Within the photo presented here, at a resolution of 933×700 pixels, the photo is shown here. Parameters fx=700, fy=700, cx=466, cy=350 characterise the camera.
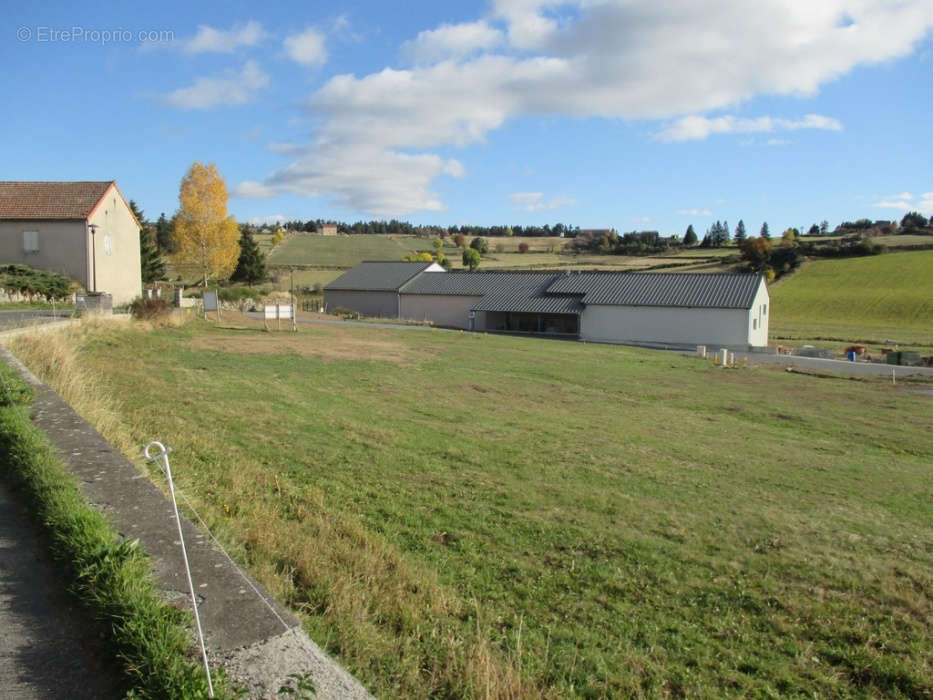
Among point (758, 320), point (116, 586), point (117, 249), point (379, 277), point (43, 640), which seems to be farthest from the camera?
point (379, 277)

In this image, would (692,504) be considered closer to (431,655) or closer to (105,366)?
(431,655)

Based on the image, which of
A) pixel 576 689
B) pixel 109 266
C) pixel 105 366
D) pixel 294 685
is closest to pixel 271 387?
pixel 105 366

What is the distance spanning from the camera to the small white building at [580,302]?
48.2 m

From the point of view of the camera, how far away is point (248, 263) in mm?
75812

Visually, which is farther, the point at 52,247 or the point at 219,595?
the point at 52,247

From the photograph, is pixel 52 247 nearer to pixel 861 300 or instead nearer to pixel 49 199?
pixel 49 199

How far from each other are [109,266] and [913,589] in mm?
44422

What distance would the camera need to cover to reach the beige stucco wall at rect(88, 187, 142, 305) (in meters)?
40.9

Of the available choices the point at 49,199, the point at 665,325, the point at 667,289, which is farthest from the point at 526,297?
the point at 49,199

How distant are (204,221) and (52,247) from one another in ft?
75.7

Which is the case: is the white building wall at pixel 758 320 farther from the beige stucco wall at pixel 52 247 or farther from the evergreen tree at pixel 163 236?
the evergreen tree at pixel 163 236

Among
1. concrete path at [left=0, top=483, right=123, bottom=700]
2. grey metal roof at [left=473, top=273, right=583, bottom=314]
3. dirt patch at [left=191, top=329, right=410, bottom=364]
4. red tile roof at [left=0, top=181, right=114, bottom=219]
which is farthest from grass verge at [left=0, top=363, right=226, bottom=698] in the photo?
grey metal roof at [left=473, top=273, right=583, bottom=314]

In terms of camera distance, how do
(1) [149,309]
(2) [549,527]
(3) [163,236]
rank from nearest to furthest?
(2) [549,527], (1) [149,309], (3) [163,236]

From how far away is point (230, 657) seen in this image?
11.3ft
